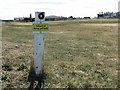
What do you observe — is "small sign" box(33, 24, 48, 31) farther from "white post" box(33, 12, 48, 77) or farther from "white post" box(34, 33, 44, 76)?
"white post" box(34, 33, 44, 76)

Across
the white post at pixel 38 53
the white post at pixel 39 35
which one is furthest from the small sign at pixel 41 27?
the white post at pixel 38 53

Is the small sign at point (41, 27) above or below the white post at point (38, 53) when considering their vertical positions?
above

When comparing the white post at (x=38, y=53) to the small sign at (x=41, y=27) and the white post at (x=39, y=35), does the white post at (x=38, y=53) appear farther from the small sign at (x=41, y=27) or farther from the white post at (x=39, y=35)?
the small sign at (x=41, y=27)

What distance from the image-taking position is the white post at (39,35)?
836 cm

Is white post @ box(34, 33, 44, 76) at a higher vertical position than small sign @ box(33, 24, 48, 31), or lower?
lower

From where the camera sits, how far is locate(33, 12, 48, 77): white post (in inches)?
329

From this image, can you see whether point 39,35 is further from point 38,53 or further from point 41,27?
point 38,53

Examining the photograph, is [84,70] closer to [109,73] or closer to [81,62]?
[109,73]

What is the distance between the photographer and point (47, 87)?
7664 mm

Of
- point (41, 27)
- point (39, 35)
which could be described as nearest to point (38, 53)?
point (39, 35)

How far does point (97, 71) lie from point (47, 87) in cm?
233

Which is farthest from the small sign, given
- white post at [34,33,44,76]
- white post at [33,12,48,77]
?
white post at [34,33,44,76]

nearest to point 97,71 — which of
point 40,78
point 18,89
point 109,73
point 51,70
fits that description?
point 109,73

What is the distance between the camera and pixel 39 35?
27.6 feet
